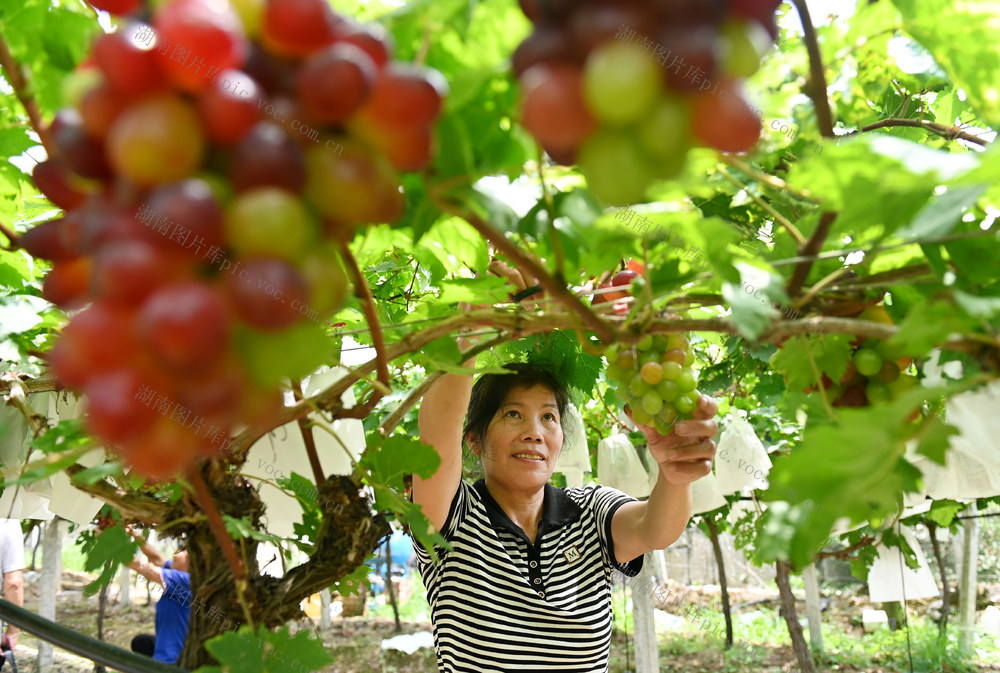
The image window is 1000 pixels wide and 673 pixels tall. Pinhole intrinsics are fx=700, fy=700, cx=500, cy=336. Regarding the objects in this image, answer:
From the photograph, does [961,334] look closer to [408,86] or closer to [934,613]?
[408,86]

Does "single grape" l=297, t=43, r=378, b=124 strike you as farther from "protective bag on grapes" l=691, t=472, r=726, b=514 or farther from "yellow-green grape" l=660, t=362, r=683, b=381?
"protective bag on grapes" l=691, t=472, r=726, b=514

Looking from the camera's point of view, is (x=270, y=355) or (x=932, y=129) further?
(x=932, y=129)

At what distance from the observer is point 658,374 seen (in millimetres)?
1013

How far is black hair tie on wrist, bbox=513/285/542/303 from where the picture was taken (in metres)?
0.89

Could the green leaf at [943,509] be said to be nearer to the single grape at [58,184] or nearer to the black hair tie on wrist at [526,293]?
the black hair tie on wrist at [526,293]

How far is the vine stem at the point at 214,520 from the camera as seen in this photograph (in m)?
0.64

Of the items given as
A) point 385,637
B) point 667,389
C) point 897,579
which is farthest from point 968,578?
point 667,389

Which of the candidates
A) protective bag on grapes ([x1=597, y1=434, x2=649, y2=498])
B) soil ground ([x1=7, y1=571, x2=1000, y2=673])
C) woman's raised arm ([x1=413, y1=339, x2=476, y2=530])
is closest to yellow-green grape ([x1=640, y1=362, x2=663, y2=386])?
woman's raised arm ([x1=413, y1=339, x2=476, y2=530])

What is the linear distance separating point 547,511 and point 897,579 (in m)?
5.89

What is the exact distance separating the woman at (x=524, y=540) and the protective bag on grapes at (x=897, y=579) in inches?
211

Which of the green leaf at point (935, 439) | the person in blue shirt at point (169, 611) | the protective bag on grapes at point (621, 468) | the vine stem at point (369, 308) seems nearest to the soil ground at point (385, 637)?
the person in blue shirt at point (169, 611)

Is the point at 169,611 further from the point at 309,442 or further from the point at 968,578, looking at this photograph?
the point at 968,578

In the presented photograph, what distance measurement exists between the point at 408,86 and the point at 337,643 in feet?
32.7

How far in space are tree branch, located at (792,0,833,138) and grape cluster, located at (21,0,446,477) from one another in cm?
30
